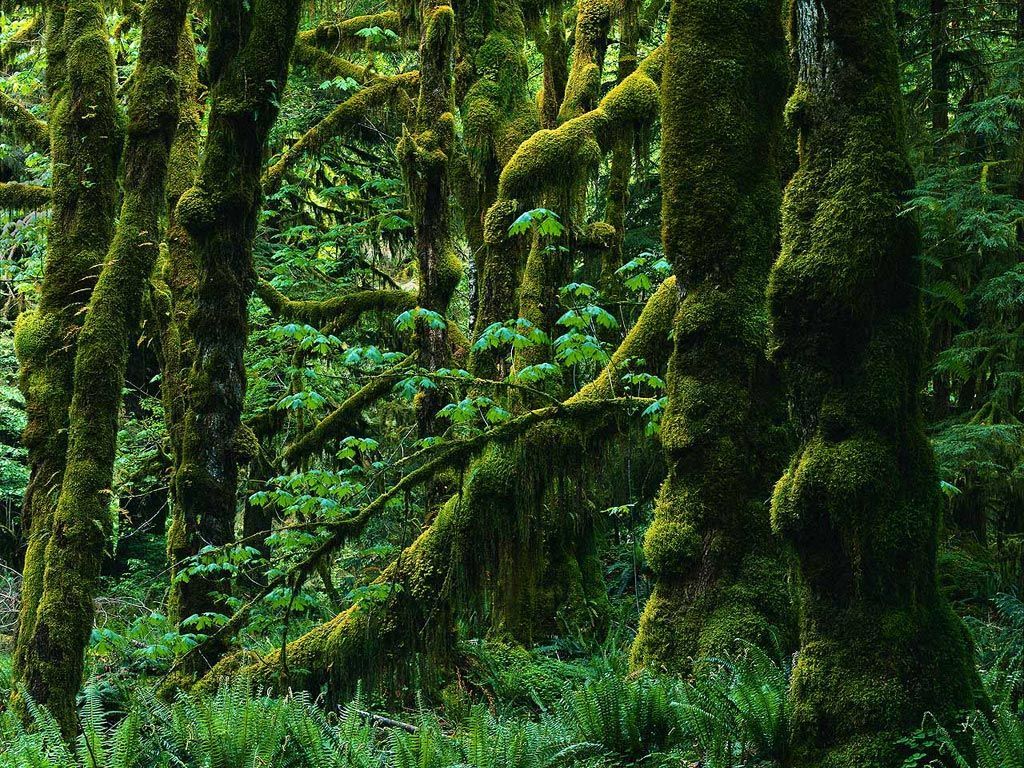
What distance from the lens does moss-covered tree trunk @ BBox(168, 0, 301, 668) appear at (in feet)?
26.1

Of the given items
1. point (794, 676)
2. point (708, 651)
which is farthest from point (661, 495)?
point (794, 676)

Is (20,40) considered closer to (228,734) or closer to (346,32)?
(346,32)

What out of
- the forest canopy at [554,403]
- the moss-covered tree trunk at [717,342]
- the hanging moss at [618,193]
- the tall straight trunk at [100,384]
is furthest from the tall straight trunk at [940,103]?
the tall straight trunk at [100,384]

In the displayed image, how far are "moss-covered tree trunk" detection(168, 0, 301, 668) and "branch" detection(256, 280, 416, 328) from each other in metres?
3.75

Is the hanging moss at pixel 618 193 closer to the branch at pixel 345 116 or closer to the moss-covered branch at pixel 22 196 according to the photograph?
the branch at pixel 345 116

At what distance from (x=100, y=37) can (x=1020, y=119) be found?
868 cm

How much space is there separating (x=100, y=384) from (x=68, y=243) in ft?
5.19

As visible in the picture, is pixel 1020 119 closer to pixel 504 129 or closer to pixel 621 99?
pixel 621 99

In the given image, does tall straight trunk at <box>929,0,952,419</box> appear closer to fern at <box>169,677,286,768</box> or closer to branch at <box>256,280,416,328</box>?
branch at <box>256,280,416,328</box>

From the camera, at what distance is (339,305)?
12.1 meters

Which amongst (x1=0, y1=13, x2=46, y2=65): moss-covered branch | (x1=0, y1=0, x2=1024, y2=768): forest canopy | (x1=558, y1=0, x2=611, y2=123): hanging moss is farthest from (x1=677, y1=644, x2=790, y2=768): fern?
(x1=0, y1=13, x2=46, y2=65): moss-covered branch

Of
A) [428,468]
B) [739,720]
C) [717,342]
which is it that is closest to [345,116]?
[428,468]

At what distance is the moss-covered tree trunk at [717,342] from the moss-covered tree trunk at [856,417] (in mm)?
1115

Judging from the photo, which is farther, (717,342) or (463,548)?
(463,548)
